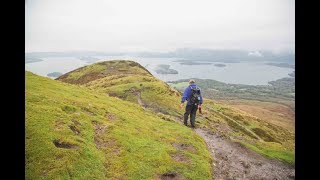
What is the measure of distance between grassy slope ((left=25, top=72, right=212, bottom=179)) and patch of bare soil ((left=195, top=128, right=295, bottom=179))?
129 centimetres

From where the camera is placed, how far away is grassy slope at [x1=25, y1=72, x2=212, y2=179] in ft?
52.1

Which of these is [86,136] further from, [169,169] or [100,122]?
[169,169]

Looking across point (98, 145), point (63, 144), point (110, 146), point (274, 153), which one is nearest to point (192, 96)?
point (274, 153)

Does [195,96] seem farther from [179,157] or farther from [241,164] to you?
[179,157]

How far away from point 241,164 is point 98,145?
35.8 feet

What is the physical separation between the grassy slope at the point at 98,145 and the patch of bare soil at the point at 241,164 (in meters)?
1.29

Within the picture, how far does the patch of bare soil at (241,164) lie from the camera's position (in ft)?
68.3

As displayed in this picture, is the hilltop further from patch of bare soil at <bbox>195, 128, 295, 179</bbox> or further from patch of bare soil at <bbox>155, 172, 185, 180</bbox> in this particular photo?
patch of bare soil at <bbox>195, 128, 295, 179</bbox>

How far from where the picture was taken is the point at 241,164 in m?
22.9

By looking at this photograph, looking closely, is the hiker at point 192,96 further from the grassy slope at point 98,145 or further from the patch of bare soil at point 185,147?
the patch of bare soil at point 185,147

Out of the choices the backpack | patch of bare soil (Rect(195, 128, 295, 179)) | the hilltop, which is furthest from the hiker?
patch of bare soil (Rect(195, 128, 295, 179))

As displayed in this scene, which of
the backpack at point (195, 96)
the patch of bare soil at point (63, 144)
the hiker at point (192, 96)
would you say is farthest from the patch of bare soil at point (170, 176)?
the backpack at point (195, 96)
